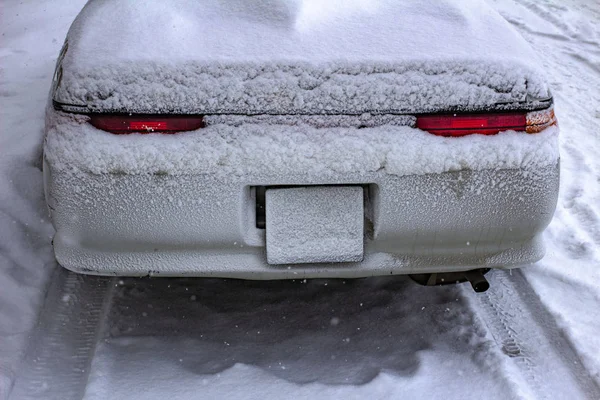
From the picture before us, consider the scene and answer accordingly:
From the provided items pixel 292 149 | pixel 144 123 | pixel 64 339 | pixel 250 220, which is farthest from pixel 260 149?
pixel 64 339

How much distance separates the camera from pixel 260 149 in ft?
6.41

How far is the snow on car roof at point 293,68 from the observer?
1.95 meters

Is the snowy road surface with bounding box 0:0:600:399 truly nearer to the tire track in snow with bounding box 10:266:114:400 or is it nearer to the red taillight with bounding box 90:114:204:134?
the tire track in snow with bounding box 10:266:114:400

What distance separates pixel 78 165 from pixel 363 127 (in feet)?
3.02

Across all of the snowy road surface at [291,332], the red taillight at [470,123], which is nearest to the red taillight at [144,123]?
the red taillight at [470,123]

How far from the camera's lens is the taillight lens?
200 centimetres

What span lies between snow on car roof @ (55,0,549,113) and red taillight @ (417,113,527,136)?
0.14ft

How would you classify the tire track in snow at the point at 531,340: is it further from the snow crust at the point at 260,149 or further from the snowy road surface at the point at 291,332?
the snow crust at the point at 260,149

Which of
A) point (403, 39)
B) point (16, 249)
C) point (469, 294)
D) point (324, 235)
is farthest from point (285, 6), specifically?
point (16, 249)

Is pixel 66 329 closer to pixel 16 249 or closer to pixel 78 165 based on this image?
pixel 16 249

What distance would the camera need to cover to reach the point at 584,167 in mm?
3969

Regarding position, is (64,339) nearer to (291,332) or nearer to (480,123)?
(291,332)

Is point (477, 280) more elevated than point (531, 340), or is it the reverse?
point (477, 280)

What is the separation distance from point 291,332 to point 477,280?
30.9 inches
